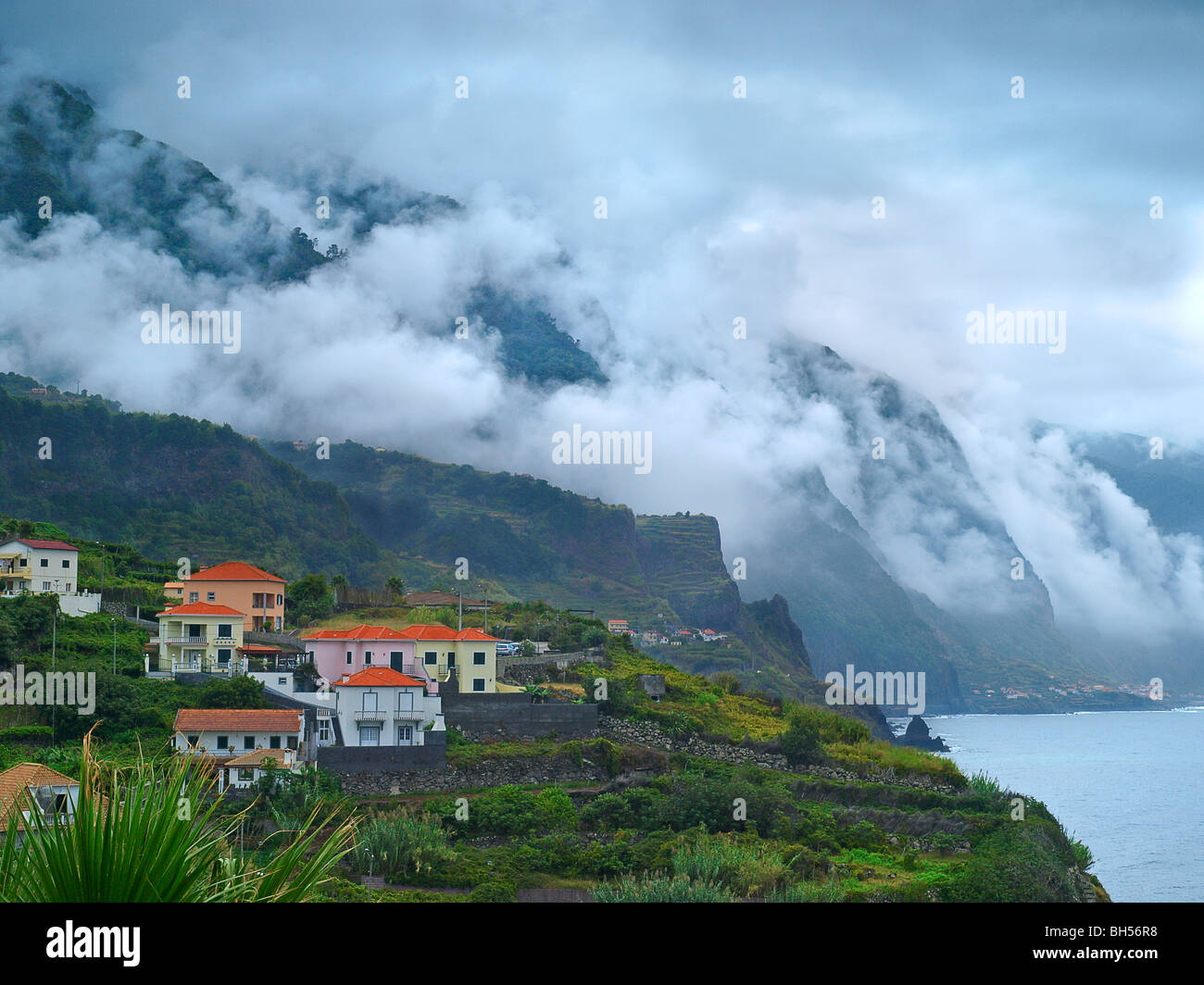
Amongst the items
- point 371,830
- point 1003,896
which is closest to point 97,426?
point 371,830

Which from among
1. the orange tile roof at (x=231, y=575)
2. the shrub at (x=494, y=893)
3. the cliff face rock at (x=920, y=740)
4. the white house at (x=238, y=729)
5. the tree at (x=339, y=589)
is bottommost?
the cliff face rock at (x=920, y=740)

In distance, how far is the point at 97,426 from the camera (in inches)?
3268

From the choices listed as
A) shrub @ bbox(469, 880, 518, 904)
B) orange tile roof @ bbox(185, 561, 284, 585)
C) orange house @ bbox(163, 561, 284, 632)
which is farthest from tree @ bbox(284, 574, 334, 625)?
shrub @ bbox(469, 880, 518, 904)

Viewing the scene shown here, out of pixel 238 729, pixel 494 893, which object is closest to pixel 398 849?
pixel 494 893

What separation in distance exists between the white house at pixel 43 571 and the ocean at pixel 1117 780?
3035 centimetres

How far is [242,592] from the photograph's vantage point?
36375mm

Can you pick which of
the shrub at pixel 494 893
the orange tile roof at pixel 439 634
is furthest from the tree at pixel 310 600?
the shrub at pixel 494 893

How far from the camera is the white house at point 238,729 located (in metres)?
25.4

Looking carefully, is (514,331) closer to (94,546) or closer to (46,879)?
(94,546)

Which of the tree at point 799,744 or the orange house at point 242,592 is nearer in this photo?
the tree at point 799,744

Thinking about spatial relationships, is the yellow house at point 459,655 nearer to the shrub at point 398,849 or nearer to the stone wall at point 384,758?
the stone wall at point 384,758

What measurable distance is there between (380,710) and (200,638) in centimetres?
660

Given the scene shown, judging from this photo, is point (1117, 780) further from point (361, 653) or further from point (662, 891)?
point (662, 891)
